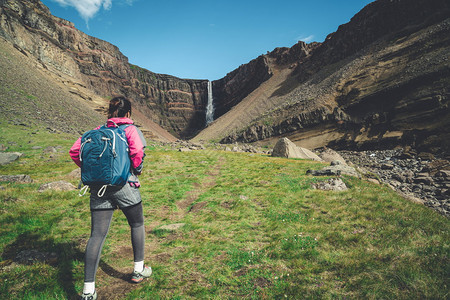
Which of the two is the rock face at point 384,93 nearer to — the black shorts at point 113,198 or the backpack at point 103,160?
the black shorts at point 113,198

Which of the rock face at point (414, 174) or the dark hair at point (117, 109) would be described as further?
the rock face at point (414, 174)

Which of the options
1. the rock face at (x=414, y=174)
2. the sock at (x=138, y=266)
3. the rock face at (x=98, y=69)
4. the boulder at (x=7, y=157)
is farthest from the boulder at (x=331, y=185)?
the rock face at (x=98, y=69)

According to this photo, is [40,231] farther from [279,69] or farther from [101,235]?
[279,69]

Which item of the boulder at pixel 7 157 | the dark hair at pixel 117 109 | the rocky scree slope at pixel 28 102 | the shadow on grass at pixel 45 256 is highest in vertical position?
the rocky scree slope at pixel 28 102

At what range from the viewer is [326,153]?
31.1 m

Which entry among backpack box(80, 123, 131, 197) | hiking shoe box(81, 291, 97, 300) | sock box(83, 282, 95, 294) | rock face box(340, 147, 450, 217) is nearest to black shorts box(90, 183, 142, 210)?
backpack box(80, 123, 131, 197)

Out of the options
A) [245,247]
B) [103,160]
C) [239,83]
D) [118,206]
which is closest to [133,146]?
[103,160]

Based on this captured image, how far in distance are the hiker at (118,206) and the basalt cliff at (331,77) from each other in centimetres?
4176

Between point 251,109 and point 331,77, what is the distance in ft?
132

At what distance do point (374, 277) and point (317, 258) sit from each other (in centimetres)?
121

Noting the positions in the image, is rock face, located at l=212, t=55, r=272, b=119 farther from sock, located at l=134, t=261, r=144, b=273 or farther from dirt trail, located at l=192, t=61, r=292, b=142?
sock, located at l=134, t=261, r=144, b=273

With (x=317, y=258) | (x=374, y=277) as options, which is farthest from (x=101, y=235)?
(x=374, y=277)

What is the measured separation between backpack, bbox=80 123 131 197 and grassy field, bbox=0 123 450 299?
7.54ft

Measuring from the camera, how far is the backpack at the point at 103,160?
3.60 meters
